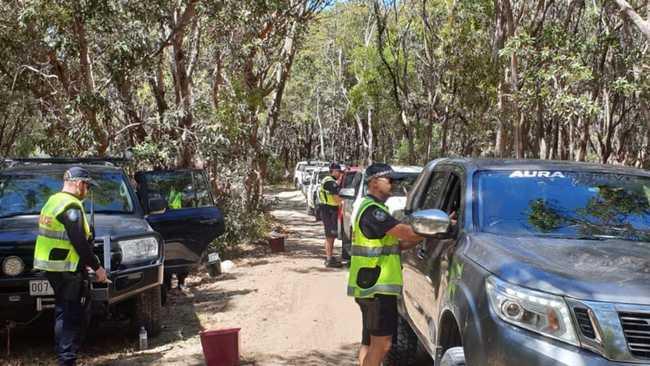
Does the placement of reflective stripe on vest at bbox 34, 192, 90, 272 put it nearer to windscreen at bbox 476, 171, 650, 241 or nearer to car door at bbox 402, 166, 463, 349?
car door at bbox 402, 166, 463, 349

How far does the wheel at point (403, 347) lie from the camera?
5867mm

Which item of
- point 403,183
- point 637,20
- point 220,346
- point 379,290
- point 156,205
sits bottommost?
point 220,346

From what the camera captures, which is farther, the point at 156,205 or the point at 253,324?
the point at 253,324

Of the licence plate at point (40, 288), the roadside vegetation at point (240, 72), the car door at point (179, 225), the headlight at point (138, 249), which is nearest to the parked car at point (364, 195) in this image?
the car door at point (179, 225)

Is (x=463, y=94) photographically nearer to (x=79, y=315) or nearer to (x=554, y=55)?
(x=554, y=55)

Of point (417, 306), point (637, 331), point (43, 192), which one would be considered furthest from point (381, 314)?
point (43, 192)

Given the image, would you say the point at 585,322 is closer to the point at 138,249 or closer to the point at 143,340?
the point at 138,249

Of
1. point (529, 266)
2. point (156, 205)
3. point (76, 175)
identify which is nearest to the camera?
point (529, 266)

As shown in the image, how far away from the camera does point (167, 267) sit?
8859 millimetres

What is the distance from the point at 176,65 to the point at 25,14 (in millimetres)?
3853

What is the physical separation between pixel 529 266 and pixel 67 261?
385 centimetres

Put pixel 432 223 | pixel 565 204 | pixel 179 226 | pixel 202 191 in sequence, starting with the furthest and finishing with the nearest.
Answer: pixel 202 191
pixel 179 226
pixel 565 204
pixel 432 223

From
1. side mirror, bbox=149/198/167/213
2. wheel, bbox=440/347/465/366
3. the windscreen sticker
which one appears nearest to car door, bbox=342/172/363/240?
side mirror, bbox=149/198/167/213

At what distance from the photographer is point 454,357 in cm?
378
